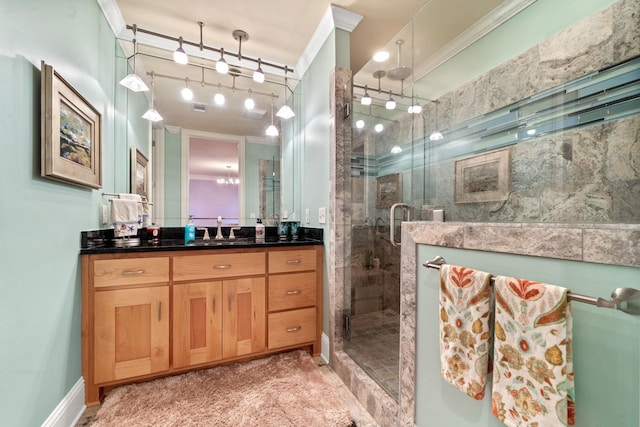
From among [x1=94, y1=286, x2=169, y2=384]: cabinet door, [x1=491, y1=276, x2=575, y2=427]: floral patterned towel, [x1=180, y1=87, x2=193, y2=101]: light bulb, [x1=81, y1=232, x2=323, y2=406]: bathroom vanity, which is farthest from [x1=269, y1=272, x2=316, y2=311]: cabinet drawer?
[x1=180, y1=87, x2=193, y2=101]: light bulb

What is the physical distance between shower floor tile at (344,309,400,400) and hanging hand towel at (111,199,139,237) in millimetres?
1791

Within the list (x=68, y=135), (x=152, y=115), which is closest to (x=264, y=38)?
(x=152, y=115)

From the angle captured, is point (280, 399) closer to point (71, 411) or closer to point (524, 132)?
point (71, 411)

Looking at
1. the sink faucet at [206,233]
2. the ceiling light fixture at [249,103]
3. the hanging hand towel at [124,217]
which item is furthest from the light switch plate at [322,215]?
the hanging hand towel at [124,217]

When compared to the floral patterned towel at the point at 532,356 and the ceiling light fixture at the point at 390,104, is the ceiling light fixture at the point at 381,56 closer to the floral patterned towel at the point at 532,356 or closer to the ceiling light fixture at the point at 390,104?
the ceiling light fixture at the point at 390,104

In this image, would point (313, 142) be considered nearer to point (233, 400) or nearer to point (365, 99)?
point (365, 99)

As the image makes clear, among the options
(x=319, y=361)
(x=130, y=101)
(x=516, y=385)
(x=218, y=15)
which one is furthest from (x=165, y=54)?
(x=516, y=385)

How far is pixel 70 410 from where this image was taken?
48.8 inches

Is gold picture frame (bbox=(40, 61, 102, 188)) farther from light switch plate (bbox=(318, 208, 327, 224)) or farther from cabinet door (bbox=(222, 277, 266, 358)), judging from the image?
light switch plate (bbox=(318, 208, 327, 224))

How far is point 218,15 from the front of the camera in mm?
1779

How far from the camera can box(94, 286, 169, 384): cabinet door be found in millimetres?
1404

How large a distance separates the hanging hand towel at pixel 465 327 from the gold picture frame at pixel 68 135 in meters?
1.76

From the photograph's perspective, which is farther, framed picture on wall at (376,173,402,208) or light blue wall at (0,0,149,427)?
framed picture on wall at (376,173,402,208)

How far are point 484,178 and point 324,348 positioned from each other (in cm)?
171
